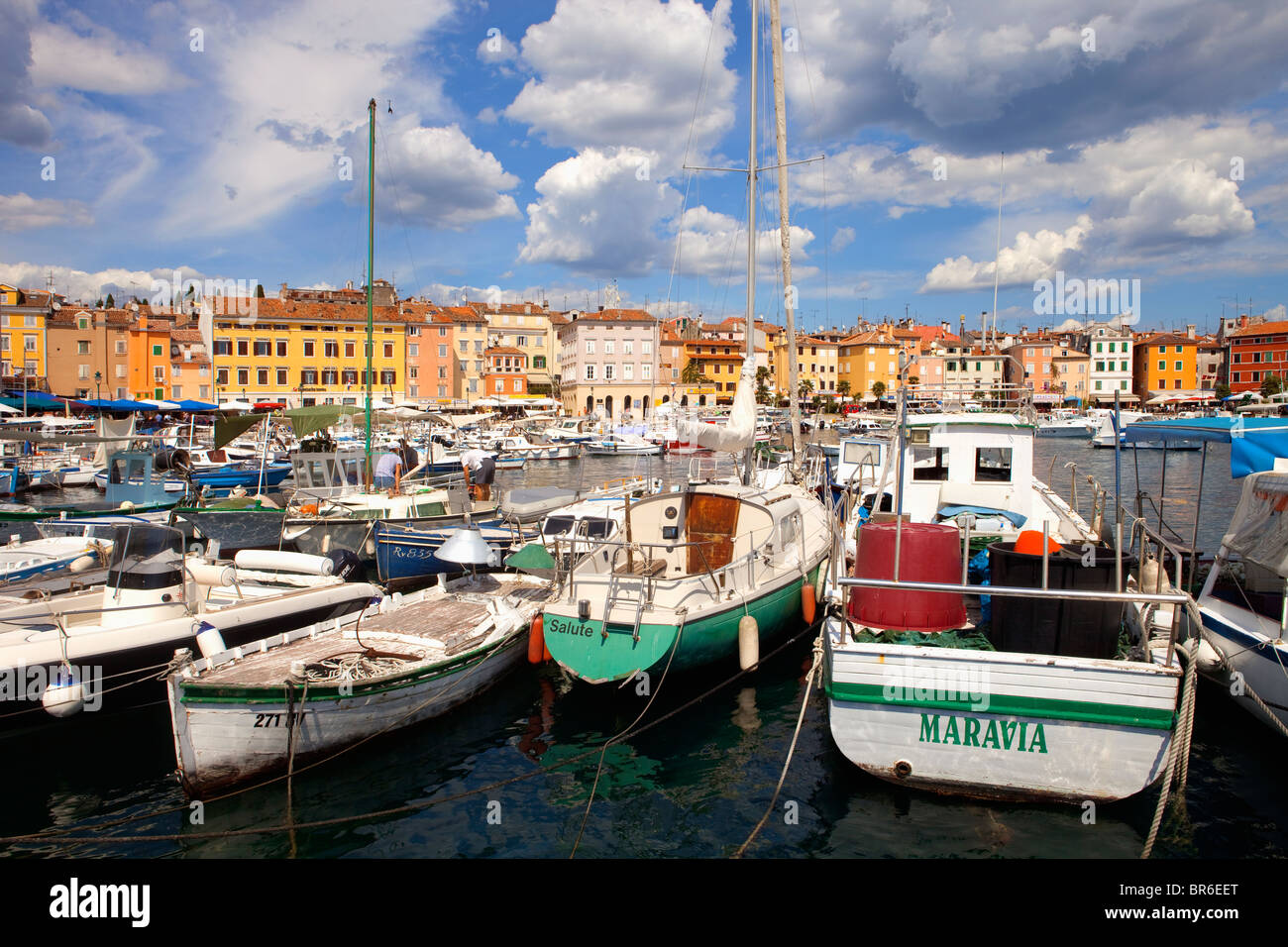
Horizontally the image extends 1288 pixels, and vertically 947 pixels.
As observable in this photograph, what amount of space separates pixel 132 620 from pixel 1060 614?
11.1m

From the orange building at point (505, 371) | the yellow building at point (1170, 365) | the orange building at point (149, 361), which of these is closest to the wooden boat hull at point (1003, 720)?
the orange building at point (149, 361)

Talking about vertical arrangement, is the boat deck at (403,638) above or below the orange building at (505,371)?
below

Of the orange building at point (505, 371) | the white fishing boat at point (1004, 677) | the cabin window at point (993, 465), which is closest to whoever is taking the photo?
the white fishing boat at point (1004, 677)

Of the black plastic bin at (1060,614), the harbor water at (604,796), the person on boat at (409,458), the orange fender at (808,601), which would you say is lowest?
the harbor water at (604,796)

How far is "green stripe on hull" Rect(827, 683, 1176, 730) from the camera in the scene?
694cm

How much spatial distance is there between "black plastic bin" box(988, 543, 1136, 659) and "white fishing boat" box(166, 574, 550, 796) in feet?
21.6

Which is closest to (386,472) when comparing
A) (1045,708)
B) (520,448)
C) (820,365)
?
(1045,708)

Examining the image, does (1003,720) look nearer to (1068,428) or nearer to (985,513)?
(985,513)

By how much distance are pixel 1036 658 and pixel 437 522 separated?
1419 cm

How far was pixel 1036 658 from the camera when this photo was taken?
7.18 metres

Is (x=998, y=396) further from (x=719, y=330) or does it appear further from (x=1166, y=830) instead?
(x=719, y=330)

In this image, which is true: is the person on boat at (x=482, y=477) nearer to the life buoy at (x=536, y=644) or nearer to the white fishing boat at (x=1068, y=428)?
the life buoy at (x=536, y=644)

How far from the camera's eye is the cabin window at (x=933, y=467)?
17391 mm
